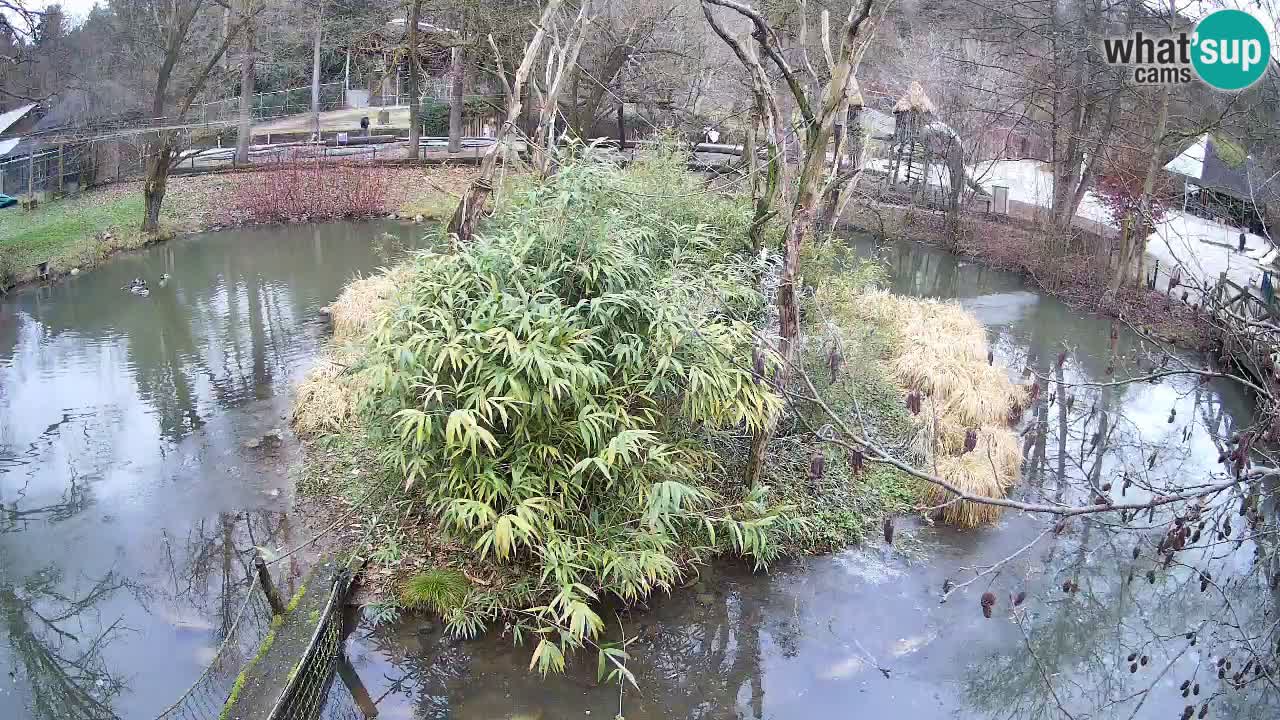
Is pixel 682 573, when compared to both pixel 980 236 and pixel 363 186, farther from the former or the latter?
pixel 363 186

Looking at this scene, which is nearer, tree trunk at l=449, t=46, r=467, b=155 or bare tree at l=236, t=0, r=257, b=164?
bare tree at l=236, t=0, r=257, b=164

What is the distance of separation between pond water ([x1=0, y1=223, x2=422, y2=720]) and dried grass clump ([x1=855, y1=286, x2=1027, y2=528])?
4521mm

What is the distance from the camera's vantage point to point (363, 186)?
54.5ft

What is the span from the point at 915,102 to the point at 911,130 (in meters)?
1.12

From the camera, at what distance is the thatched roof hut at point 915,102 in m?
15.7

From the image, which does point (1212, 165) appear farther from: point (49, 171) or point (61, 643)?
point (49, 171)

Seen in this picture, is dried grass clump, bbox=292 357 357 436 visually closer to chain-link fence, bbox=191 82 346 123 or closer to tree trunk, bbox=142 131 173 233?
tree trunk, bbox=142 131 173 233

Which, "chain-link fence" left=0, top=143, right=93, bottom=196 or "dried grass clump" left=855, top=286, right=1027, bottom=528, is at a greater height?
"chain-link fence" left=0, top=143, right=93, bottom=196

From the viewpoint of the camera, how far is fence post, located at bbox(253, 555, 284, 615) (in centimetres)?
504

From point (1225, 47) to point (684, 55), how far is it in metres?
10.0

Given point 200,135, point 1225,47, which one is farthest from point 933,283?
point 200,135

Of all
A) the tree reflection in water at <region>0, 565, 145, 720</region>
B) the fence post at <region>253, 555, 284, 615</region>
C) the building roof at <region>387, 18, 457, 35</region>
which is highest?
the building roof at <region>387, 18, 457, 35</region>

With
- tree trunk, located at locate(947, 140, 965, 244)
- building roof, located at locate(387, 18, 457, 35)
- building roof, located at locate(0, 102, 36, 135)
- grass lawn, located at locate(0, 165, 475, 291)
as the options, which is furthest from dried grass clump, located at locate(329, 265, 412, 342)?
building roof, located at locate(387, 18, 457, 35)

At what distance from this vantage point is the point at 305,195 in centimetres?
1612
